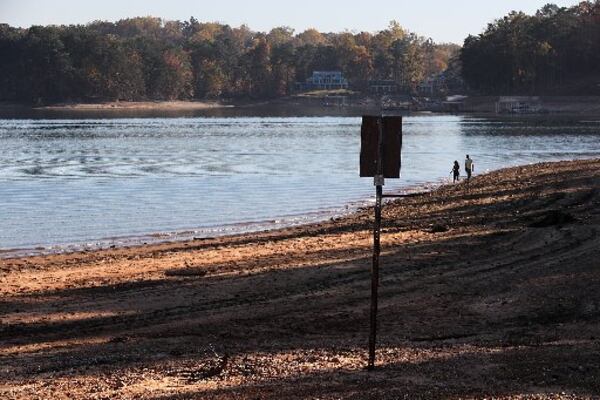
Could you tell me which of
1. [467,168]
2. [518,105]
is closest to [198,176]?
[467,168]

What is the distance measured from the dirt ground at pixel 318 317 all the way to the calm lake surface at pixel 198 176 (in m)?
8.19

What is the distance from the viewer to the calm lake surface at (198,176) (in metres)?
38.2

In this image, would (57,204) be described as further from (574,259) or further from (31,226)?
(574,259)

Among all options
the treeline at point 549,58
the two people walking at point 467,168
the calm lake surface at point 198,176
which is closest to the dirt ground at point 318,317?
the calm lake surface at point 198,176

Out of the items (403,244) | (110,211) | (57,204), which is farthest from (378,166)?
(57,204)

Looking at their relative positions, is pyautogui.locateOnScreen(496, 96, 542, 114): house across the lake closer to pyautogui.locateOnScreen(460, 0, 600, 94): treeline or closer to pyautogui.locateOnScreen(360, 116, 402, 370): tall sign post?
pyautogui.locateOnScreen(460, 0, 600, 94): treeline

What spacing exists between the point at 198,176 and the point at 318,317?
149 feet

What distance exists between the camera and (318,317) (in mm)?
16938

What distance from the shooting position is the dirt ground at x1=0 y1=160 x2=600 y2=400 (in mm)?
12234

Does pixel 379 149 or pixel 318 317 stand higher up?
pixel 379 149

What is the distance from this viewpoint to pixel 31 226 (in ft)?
124

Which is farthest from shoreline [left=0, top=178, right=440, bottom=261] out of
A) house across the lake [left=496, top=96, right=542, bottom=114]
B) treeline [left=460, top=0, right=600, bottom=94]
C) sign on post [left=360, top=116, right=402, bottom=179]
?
treeline [left=460, top=0, right=600, bottom=94]

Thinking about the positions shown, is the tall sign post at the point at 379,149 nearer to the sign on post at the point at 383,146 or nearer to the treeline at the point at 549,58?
the sign on post at the point at 383,146

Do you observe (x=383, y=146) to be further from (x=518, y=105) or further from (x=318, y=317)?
(x=518, y=105)
